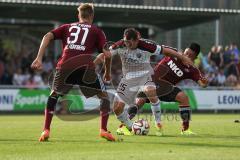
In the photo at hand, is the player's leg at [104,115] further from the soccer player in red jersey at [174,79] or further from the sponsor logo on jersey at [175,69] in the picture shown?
the sponsor logo on jersey at [175,69]

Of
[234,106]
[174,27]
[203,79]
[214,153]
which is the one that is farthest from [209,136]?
[174,27]

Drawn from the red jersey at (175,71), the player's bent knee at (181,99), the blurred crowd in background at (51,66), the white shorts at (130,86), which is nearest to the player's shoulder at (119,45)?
the white shorts at (130,86)

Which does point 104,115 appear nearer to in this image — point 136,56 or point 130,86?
point 136,56

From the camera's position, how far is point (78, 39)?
12203 millimetres

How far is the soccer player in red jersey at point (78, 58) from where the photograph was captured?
12211 mm

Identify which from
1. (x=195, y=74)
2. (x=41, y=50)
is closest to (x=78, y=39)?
(x=41, y=50)

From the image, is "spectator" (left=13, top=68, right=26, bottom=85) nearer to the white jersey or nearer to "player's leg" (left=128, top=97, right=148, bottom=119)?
"player's leg" (left=128, top=97, right=148, bottom=119)

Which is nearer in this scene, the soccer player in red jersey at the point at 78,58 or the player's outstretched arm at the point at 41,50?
the player's outstretched arm at the point at 41,50

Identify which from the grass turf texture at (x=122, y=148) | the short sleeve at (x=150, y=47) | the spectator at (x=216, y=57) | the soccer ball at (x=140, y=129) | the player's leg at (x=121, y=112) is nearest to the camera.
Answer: the grass turf texture at (x=122, y=148)

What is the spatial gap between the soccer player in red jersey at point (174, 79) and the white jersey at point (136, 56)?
70cm

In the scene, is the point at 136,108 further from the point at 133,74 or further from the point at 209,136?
the point at 209,136

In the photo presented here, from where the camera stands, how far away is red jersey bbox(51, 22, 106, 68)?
12.2 m

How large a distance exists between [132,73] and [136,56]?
1.77ft

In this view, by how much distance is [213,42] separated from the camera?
3819 cm
